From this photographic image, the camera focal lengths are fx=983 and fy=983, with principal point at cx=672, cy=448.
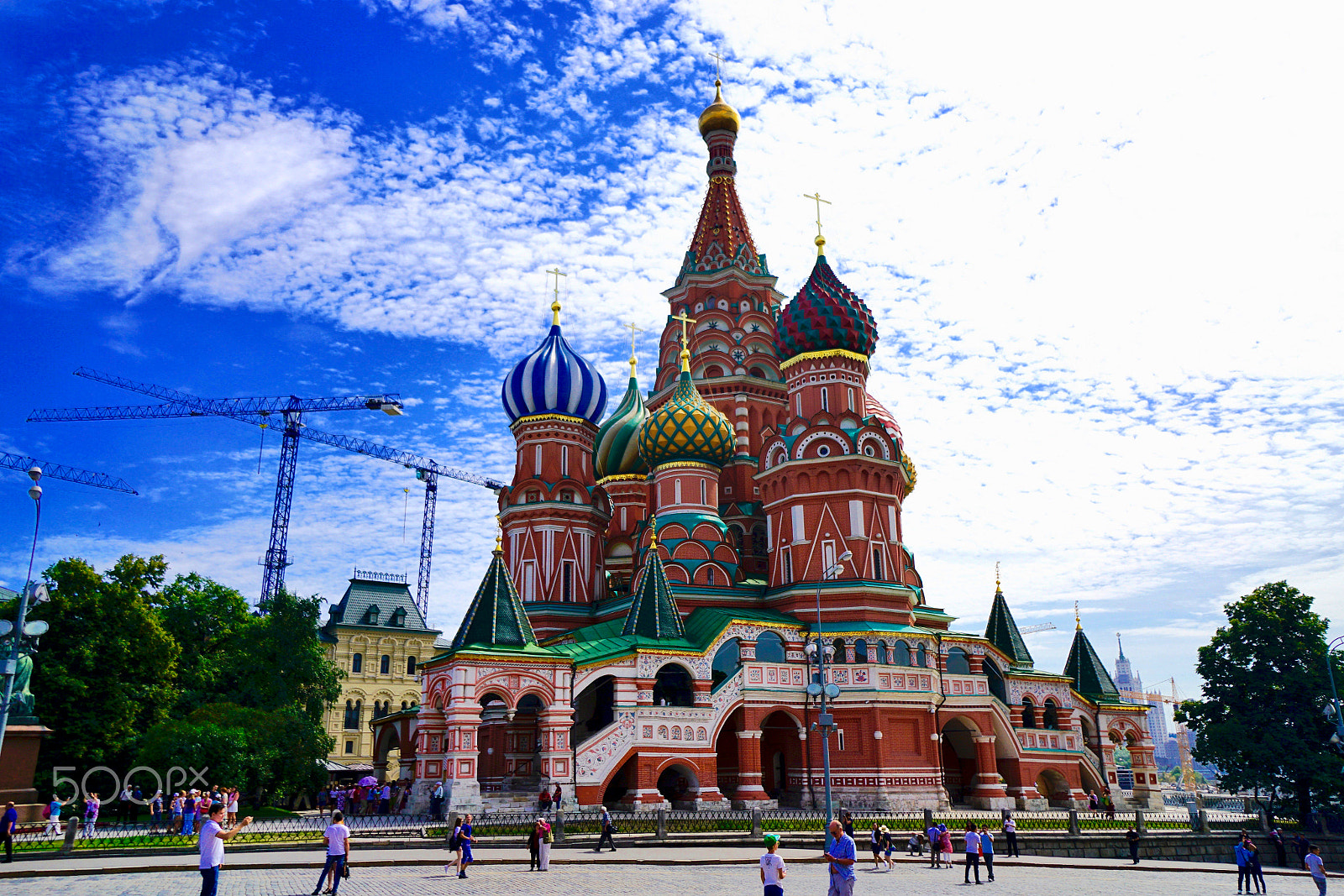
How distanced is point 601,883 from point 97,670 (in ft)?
79.9

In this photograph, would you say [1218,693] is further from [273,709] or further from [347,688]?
[347,688]

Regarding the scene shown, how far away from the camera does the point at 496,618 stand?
29.8 meters

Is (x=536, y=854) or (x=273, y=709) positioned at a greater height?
(x=273, y=709)

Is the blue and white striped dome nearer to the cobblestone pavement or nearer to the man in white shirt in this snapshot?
the cobblestone pavement

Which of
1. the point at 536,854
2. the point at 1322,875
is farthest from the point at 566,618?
the point at 1322,875

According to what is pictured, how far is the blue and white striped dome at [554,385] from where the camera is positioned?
4216 cm

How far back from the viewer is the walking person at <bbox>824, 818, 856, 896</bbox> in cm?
1089

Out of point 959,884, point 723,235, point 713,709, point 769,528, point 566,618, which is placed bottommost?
point 959,884

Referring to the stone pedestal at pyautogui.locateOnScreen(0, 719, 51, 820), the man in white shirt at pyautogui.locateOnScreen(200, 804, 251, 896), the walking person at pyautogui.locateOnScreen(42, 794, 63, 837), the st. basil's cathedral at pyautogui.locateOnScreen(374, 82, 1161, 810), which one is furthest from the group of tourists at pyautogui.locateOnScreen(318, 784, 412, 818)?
the man in white shirt at pyautogui.locateOnScreen(200, 804, 251, 896)

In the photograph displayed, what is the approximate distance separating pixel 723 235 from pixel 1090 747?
27.2m

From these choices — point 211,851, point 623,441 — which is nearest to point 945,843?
point 211,851

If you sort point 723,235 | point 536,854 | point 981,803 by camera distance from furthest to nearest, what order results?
point 723,235
point 981,803
point 536,854

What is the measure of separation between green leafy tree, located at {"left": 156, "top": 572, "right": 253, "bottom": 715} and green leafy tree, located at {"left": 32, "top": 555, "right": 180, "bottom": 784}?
1716 mm

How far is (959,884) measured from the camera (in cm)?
1769
